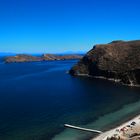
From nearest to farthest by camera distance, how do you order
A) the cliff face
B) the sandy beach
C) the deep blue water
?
the sandy beach, the deep blue water, the cliff face

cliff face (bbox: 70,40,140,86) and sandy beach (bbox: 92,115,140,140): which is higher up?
cliff face (bbox: 70,40,140,86)

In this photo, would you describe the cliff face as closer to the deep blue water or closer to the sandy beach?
the deep blue water

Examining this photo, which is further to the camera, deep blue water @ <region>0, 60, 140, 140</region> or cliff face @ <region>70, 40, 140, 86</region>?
cliff face @ <region>70, 40, 140, 86</region>

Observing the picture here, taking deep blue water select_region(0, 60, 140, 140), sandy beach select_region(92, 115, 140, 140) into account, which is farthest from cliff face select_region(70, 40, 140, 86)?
sandy beach select_region(92, 115, 140, 140)

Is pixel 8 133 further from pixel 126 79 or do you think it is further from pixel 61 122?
pixel 126 79

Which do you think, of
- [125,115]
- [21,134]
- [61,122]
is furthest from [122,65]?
[21,134]

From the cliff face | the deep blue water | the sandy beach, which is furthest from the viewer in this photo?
the cliff face

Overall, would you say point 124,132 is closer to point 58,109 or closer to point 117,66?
point 58,109

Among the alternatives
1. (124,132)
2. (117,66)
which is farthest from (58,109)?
(117,66)
